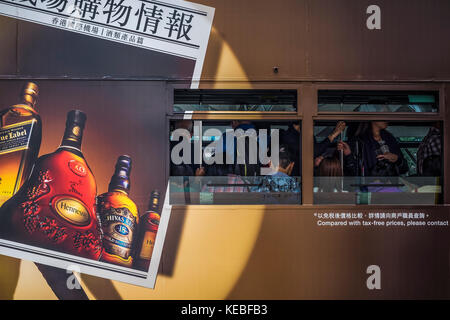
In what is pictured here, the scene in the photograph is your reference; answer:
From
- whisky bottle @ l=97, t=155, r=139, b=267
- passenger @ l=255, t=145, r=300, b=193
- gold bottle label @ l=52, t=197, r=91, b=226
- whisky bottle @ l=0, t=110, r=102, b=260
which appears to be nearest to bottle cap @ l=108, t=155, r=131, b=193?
whisky bottle @ l=97, t=155, r=139, b=267

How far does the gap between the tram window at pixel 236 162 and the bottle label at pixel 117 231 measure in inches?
16.7

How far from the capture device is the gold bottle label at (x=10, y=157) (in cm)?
378

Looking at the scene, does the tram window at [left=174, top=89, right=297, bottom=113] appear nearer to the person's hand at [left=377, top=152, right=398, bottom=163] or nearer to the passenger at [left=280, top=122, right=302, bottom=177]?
the passenger at [left=280, top=122, right=302, bottom=177]

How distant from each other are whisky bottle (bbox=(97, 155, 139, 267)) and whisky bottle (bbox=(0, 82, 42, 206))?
2.25 feet

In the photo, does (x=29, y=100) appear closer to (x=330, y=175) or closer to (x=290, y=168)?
(x=290, y=168)

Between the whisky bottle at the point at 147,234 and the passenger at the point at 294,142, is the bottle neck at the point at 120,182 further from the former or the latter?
the passenger at the point at 294,142

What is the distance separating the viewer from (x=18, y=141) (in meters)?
3.79

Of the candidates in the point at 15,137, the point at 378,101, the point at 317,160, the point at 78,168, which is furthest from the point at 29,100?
the point at 378,101

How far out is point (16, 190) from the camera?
3.78 meters

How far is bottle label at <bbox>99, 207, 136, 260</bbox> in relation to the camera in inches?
149

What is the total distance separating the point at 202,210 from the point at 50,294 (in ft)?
4.74

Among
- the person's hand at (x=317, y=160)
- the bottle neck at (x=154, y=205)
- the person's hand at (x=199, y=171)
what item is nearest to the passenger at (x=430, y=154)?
the person's hand at (x=317, y=160)

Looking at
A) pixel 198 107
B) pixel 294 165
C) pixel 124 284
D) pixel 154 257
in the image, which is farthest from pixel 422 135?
pixel 124 284
